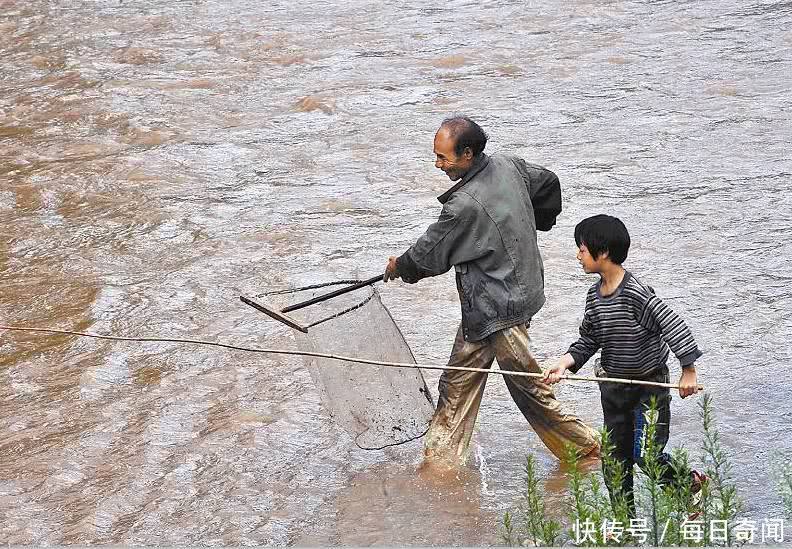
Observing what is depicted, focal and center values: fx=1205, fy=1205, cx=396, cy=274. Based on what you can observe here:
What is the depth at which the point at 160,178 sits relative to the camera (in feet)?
32.8

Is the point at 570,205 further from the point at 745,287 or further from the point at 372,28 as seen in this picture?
the point at 372,28

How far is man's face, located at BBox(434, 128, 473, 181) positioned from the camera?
192 inches

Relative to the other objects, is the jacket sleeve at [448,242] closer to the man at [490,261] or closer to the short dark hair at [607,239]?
the man at [490,261]

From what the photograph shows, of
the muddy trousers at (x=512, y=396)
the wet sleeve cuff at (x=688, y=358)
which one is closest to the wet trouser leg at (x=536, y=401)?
the muddy trousers at (x=512, y=396)

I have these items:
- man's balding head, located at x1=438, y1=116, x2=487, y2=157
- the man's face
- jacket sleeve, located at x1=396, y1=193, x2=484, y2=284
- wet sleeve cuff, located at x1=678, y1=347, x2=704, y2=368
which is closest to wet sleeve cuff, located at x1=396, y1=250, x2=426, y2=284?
jacket sleeve, located at x1=396, y1=193, x2=484, y2=284

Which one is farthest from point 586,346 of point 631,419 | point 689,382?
point 689,382

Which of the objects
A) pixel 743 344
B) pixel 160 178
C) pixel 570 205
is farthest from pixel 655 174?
Answer: pixel 160 178

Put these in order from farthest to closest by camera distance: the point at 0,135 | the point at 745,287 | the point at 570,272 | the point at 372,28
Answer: the point at 372,28
the point at 0,135
the point at 570,272
the point at 745,287

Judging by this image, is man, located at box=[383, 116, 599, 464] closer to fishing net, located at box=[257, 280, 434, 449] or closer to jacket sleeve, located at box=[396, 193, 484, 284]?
jacket sleeve, located at box=[396, 193, 484, 284]

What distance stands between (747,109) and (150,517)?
23.5ft

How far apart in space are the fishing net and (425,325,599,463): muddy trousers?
24cm

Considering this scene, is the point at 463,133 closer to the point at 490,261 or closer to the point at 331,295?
the point at 490,261

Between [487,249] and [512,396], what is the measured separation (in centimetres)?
71

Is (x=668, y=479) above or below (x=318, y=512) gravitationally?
above
